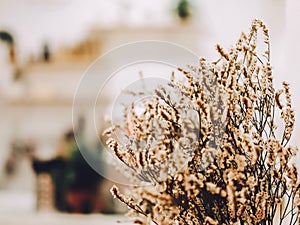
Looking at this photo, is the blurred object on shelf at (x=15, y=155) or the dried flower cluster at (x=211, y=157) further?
the blurred object on shelf at (x=15, y=155)

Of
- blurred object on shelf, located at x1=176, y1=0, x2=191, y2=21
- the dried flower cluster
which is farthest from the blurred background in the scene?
the dried flower cluster

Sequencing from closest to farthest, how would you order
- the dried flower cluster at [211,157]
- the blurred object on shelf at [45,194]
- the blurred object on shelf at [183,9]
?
1. the dried flower cluster at [211,157]
2. the blurred object on shelf at [183,9]
3. the blurred object on shelf at [45,194]

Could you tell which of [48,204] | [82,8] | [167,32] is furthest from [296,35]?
[48,204]

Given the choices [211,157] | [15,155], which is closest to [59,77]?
[15,155]

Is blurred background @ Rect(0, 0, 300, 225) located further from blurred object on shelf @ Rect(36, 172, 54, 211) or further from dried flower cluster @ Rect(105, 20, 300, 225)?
A: dried flower cluster @ Rect(105, 20, 300, 225)

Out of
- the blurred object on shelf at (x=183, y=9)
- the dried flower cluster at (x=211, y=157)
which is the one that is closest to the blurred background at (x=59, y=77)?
the blurred object on shelf at (x=183, y=9)

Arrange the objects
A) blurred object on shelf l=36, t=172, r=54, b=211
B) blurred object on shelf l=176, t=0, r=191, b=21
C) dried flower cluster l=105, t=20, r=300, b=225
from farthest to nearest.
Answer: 1. blurred object on shelf l=36, t=172, r=54, b=211
2. blurred object on shelf l=176, t=0, r=191, b=21
3. dried flower cluster l=105, t=20, r=300, b=225

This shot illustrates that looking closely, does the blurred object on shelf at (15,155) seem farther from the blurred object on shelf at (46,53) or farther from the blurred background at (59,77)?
the blurred object on shelf at (46,53)

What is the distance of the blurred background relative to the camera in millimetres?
1888

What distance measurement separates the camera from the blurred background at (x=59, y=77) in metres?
1.89

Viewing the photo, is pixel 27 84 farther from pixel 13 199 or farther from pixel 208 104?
pixel 208 104

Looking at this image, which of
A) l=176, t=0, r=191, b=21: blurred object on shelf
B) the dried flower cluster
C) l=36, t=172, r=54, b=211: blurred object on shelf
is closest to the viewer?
the dried flower cluster

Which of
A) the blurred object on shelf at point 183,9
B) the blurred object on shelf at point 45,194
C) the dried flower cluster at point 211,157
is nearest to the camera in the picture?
the dried flower cluster at point 211,157

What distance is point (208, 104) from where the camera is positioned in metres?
0.85
